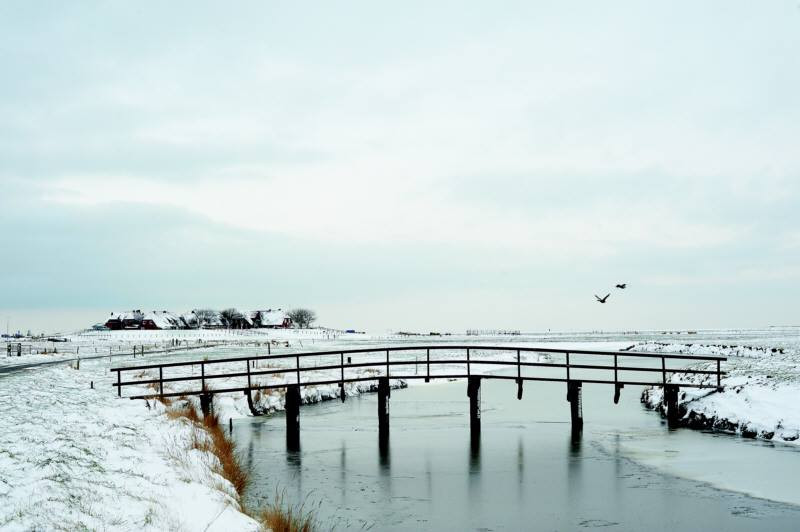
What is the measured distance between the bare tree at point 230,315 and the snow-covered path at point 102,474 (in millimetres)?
164530

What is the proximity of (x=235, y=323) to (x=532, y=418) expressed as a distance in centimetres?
15932

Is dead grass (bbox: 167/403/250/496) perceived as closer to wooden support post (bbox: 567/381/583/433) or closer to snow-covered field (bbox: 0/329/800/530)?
snow-covered field (bbox: 0/329/800/530)

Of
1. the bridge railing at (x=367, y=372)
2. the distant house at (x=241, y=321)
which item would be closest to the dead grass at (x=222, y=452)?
the bridge railing at (x=367, y=372)

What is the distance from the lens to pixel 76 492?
10.6 metres

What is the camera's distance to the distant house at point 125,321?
15938 cm

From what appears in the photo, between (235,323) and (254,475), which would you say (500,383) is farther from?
(235,323)

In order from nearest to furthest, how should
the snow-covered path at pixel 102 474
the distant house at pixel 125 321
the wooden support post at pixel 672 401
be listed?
the snow-covered path at pixel 102 474, the wooden support post at pixel 672 401, the distant house at pixel 125 321

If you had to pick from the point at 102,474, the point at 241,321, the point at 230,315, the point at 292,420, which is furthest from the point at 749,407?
the point at 230,315

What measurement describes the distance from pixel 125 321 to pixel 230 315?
30644 millimetres

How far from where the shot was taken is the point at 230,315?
18425cm

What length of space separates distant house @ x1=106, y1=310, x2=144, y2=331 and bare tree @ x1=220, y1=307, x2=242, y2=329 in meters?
24.2

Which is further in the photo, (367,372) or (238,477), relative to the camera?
(367,372)

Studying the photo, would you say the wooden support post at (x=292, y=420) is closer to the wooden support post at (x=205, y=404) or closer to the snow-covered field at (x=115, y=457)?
the wooden support post at (x=205, y=404)

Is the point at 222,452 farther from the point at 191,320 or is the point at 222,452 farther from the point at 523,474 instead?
the point at 191,320
